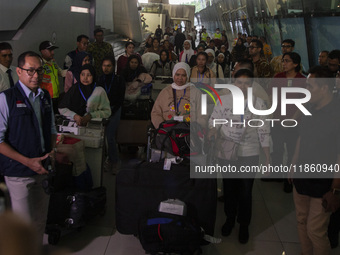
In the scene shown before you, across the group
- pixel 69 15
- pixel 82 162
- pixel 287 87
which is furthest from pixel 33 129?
pixel 69 15

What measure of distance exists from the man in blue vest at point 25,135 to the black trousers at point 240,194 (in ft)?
6.06

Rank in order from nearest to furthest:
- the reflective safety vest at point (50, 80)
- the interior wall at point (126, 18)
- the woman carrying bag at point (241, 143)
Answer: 1. the woman carrying bag at point (241, 143)
2. the reflective safety vest at point (50, 80)
3. the interior wall at point (126, 18)

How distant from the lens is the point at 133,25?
20.8 metres

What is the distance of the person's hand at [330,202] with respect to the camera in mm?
2793

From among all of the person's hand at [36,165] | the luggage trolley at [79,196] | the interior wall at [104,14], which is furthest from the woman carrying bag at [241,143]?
the interior wall at [104,14]

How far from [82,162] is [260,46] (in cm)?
414

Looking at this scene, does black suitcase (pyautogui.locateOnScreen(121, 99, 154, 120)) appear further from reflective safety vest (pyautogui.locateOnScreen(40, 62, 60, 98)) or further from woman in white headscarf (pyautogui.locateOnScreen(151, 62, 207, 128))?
woman in white headscarf (pyautogui.locateOnScreen(151, 62, 207, 128))

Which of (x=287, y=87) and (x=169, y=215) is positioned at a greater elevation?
(x=287, y=87)

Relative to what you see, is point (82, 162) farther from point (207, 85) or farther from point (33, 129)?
point (207, 85)

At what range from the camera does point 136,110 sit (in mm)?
5945

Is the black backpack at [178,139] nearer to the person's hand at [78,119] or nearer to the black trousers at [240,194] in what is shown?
the black trousers at [240,194]

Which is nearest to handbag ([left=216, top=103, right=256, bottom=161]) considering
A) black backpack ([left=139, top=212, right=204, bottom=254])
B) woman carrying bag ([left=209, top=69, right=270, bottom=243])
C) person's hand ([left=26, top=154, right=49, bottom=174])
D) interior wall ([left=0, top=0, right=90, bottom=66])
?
woman carrying bag ([left=209, top=69, right=270, bottom=243])

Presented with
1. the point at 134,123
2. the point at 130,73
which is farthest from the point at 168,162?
the point at 130,73

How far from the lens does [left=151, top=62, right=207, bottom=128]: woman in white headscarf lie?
431 cm
